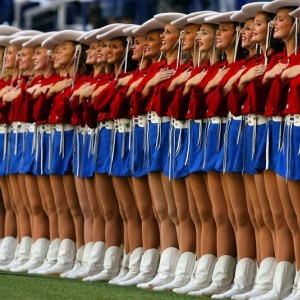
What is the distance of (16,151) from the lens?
1728cm

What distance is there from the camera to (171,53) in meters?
15.1

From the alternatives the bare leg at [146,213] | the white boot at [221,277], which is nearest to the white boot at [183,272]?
the white boot at [221,277]

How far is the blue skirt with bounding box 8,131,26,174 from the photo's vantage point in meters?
17.2

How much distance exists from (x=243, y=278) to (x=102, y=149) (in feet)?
8.06

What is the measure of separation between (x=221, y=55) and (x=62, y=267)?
2914mm

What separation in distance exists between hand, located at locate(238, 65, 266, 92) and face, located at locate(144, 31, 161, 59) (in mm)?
1816

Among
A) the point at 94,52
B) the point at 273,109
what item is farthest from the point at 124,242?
the point at 273,109

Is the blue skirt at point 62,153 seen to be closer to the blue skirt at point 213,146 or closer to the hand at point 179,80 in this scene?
the hand at point 179,80

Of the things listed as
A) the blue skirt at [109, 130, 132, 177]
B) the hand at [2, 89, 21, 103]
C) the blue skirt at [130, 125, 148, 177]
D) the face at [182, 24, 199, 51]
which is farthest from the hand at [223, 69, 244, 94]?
the hand at [2, 89, 21, 103]

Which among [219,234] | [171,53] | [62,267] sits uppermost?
[171,53]

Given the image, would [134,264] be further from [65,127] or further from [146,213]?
[65,127]

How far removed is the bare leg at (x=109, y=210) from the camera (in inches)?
621

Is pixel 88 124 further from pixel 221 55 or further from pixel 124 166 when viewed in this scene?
pixel 221 55

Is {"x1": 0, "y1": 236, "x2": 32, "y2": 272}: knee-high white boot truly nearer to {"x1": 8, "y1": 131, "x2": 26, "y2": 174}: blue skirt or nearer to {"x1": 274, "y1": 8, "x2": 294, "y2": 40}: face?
{"x1": 8, "y1": 131, "x2": 26, "y2": 174}: blue skirt
